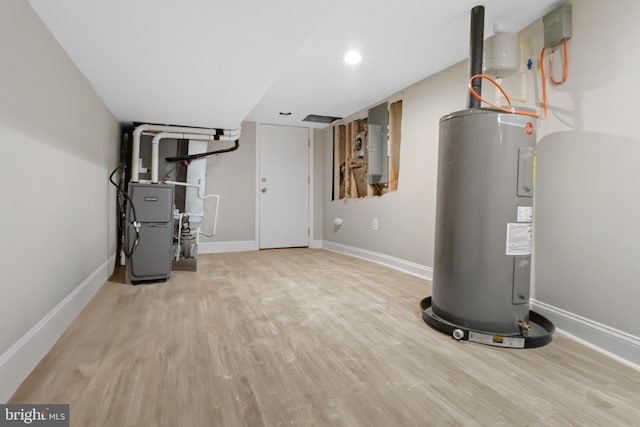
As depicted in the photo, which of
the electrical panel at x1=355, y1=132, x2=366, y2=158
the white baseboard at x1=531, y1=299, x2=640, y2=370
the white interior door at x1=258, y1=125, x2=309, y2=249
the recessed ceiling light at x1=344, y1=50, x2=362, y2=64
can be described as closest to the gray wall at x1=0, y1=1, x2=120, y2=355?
the recessed ceiling light at x1=344, y1=50, x2=362, y2=64

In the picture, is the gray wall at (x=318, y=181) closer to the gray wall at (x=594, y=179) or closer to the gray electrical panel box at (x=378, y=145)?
the gray electrical panel box at (x=378, y=145)

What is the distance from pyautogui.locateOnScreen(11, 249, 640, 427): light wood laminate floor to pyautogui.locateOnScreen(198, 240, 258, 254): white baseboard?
7.90ft

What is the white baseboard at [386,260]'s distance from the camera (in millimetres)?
3209

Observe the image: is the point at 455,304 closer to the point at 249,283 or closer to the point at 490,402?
the point at 490,402

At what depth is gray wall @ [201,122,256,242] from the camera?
478 centimetres

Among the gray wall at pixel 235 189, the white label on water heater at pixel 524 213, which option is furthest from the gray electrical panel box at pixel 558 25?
the gray wall at pixel 235 189

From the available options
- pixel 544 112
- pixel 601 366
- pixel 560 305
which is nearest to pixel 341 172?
pixel 544 112

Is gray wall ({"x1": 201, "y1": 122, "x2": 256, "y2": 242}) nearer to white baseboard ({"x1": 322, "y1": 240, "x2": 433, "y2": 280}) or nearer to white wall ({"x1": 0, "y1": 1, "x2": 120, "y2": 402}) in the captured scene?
white baseboard ({"x1": 322, "y1": 240, "x2": 433, "y2": 280})

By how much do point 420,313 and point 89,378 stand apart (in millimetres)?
1814

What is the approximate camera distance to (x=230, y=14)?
1.62 meters

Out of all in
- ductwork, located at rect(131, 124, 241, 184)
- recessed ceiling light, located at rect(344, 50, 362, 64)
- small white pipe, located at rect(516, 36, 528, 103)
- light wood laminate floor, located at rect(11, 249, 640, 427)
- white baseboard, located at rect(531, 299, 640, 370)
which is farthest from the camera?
ductwork, located at rect(131, 124, 241, 184)

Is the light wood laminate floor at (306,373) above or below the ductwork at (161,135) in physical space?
below

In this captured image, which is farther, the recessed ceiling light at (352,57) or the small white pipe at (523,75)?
the recessed ceiling light at (352,57)

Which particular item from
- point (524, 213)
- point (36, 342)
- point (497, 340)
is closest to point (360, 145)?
point (524, 213)
